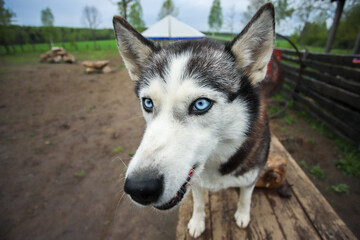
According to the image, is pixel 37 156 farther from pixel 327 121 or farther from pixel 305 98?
pixel 305 98

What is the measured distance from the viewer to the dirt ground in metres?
2.94

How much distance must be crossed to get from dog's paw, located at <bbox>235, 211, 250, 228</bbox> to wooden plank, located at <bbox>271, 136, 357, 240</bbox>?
72cm

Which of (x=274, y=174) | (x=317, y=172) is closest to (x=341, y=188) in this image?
(x=317, y=172)

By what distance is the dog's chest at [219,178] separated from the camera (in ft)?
5.88

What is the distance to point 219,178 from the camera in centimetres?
180

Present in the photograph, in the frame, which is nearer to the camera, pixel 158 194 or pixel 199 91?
pixel 158 194

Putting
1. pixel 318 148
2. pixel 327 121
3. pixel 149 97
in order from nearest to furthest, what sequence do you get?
pixel 149 97 → pixel 318 148 → pixel 327 121

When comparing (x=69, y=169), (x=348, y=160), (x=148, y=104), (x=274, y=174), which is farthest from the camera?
(x=69, y=169)

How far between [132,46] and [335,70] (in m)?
5.73

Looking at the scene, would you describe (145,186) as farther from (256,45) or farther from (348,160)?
(348,160)

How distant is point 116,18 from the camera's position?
158 centimetres

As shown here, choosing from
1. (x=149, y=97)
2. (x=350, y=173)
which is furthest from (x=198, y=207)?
(x=350, y=173)

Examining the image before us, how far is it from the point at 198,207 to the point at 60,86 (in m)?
11.3

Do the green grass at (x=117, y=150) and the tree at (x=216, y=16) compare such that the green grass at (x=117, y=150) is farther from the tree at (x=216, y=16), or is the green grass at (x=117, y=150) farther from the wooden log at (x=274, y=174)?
the tree at (x=216, y=16)
